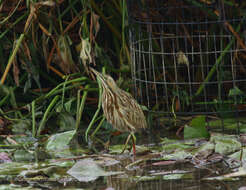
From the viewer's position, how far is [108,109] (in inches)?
97.6

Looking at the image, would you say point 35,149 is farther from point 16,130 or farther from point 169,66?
point 169,66

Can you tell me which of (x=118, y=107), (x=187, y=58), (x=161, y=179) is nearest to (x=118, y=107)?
(x=118, y=107)

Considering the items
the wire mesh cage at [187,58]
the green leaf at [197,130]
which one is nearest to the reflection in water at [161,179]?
the green leaf at [197,130]

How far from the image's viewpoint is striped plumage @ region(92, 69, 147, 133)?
2.45m

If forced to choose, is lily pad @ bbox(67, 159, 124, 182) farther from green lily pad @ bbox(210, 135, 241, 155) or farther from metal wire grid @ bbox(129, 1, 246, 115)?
metal wire grid @ bbox(129, 1, 246, 115)

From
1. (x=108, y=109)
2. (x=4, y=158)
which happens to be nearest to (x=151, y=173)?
(x=108, y=109)

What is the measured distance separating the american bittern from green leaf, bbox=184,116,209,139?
0.36 m

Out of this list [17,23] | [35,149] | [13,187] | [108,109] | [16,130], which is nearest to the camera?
[13,187]

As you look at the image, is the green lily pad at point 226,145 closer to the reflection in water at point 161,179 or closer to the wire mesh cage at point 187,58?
the reflection in water at point 161,179

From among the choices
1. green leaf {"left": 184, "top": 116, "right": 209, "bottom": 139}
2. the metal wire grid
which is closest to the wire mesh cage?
the metal wire grid

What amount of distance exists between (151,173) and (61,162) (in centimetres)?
44

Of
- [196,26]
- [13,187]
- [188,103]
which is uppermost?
[196,26]

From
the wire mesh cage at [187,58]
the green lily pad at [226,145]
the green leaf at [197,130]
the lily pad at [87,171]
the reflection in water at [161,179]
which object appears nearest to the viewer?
the reflection in water at [161,179]

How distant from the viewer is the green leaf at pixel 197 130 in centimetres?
274
